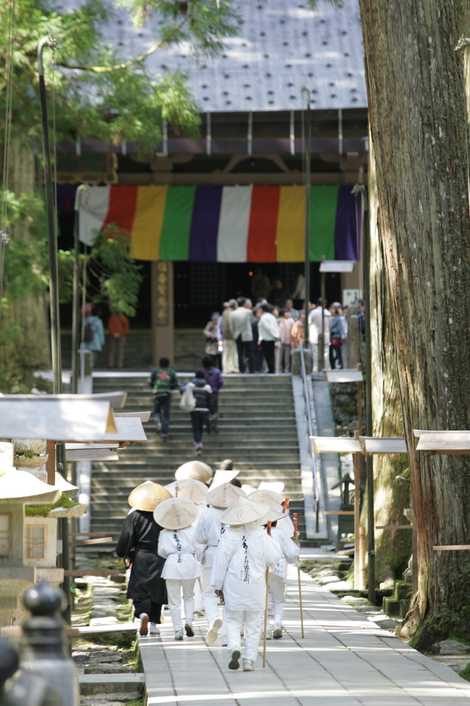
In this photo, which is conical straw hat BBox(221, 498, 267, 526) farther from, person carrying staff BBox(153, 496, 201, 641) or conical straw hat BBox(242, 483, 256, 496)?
person carrying staff BBox(153, 496, 201, 641)

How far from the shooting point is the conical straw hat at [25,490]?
994 centimetres

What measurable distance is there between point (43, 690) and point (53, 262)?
12.5 meters

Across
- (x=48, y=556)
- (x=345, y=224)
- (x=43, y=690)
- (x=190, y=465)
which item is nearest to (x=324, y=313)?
(x=345, y=224)

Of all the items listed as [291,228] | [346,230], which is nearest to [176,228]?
[291,228]

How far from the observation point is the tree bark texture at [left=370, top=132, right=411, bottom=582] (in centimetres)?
1862

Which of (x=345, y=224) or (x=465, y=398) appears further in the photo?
(x=345, y=224)

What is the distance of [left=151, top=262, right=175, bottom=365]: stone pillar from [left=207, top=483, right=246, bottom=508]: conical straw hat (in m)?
21.9

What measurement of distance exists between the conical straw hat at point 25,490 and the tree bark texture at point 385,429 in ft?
28.8

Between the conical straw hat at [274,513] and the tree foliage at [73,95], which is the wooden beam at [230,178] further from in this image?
the conical straw hat at [274,513]

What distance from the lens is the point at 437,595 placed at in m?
13.8

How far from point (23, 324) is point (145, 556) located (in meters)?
15.8

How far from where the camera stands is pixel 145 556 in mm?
14250

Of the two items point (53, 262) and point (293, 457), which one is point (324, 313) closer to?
point (293, 457)

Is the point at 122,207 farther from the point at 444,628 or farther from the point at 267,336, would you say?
the point at 444,628
